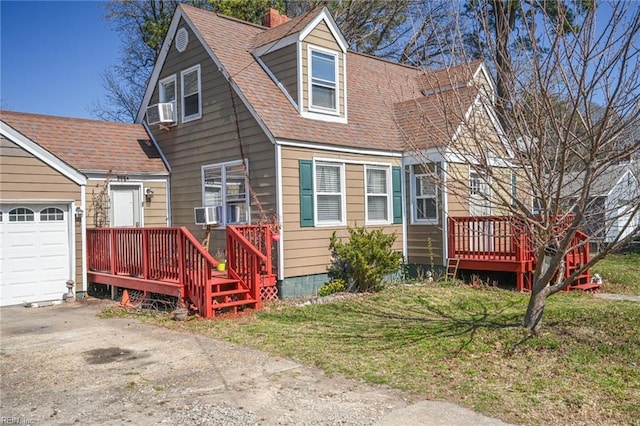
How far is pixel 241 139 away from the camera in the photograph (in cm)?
1172

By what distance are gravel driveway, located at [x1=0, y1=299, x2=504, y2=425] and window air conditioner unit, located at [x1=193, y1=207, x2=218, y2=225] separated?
173 inches

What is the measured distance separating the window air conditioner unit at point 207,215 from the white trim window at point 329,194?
2.39 m

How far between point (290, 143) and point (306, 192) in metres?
1.10

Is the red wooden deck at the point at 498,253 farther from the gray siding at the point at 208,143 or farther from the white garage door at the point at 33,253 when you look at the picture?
the white garage door at the point at 33,253

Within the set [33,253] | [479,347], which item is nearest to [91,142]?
[33,253]

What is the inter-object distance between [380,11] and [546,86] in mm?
20292

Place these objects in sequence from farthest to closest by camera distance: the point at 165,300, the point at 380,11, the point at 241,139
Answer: the point at 380,11
the point at 241,139
the point at 165,300

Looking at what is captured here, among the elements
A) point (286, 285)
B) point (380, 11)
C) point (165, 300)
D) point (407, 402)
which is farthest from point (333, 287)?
point (380, 11)

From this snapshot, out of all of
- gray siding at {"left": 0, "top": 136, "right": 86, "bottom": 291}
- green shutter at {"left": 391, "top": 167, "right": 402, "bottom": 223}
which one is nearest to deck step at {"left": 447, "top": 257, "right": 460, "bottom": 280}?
green shutter at {"left": 391, "top": 167, "right": 402, "bottom": 223}

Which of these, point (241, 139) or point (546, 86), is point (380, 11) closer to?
point (241, 139)

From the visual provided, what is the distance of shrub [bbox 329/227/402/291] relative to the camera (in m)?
11.2

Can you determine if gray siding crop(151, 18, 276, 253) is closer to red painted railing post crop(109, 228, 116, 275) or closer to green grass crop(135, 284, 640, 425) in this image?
red painted railing post crop(109, 228, 116, 275)

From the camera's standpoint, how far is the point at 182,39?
13.5 m

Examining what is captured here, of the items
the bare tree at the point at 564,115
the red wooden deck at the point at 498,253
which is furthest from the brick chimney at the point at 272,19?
the bare tree at the point at 564,115
